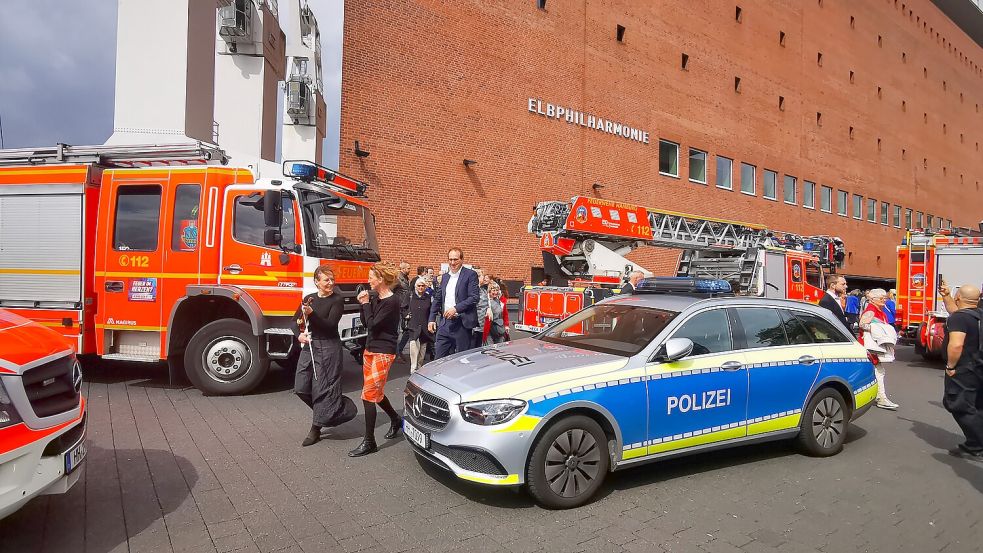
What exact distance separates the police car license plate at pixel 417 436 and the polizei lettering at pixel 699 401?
183 centimetres

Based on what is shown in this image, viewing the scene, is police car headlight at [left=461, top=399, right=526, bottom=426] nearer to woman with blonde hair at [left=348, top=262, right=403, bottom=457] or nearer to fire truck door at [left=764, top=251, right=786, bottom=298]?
woman with blonde hair at [left=348, top=262, right=403, bottom=457]

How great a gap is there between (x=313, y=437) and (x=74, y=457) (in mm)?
2264

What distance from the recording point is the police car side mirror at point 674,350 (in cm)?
433

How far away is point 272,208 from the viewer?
23.3ft

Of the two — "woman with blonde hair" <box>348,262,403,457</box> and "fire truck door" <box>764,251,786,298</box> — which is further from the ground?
"fire truck door" <box>764,251,786,298</box>

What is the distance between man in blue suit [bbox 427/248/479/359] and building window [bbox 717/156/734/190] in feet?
67.9

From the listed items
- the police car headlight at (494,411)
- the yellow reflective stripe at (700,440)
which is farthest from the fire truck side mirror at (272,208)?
the yellow reflective stripe at (700,440)

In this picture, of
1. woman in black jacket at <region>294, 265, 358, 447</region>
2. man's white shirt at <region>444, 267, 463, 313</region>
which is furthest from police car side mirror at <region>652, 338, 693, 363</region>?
man's white shirt at <region>444, 267, 463, 313</region>

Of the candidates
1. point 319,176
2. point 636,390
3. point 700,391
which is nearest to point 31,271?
point 319,176

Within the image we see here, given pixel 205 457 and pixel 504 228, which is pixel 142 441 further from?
pixel 504 228

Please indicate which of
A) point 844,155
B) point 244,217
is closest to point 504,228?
point 244,217

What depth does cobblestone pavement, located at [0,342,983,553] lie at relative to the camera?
3.58 metres

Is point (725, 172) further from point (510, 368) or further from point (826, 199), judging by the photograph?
point (510, 368)

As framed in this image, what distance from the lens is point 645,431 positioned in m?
4.32
